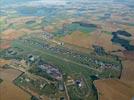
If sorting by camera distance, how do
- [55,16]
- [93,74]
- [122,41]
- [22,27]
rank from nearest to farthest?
[93,74]
[122,41]
[22,27]
[55,16]

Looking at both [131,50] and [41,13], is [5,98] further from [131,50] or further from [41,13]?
[41,13]

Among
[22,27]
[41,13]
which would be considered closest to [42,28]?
[22,27]

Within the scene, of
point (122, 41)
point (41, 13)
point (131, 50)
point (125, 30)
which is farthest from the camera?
point (41, 13)

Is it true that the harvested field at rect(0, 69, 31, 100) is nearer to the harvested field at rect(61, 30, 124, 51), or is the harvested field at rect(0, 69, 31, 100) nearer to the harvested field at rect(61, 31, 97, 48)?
the harvested field at rect(61, 31, 97, 48)

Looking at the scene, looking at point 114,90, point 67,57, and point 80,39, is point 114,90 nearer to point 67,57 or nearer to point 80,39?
point 67,57

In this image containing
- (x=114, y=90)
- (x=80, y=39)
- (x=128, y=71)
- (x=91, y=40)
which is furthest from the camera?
(x=80, y=39)

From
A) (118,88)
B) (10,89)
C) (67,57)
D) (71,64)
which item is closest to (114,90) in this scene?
(118,88)

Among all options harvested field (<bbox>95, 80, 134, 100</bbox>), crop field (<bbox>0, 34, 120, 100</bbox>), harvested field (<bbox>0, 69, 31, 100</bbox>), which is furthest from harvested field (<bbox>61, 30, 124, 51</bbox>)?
harvested field (<bbox>0, 69, 31, 100</bbox>)

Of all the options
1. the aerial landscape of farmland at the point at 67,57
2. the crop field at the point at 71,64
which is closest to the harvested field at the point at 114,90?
the aerial landscape of farmland at the point at 67,57
